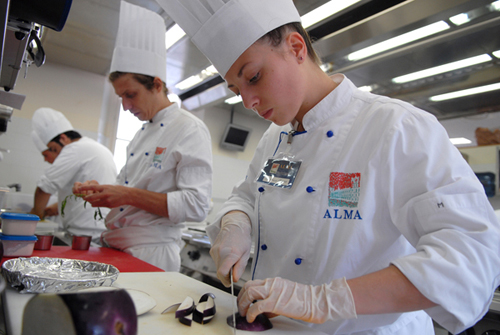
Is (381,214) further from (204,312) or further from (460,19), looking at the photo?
(460,19)

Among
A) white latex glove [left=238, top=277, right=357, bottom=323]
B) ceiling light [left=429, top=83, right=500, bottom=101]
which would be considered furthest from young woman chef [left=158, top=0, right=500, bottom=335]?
ceiling light [left=429, top=83, right=500, bottom=101]

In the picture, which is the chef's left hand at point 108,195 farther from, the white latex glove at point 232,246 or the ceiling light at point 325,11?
the ceiling light at point 325,11

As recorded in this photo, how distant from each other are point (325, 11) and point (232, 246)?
1989 mm

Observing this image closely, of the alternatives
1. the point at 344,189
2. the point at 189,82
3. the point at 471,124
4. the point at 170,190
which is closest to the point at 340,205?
the point at 344,189

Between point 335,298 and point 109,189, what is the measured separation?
4.40 feet

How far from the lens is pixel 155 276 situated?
47.2 inches

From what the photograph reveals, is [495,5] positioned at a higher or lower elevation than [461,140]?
higher

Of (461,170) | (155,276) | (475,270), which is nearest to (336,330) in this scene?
(475,270)

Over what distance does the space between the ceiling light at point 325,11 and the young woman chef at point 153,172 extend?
1.10 meters

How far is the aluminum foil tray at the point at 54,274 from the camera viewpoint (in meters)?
0.85

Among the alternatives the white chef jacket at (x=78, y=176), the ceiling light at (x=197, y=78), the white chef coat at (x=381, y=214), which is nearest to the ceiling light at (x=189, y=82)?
the ceiling light at (x=197, y=78)

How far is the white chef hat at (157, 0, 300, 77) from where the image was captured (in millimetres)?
1082

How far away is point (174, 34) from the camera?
11.6 feet

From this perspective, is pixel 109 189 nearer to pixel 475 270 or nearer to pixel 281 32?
pixel 281 32
